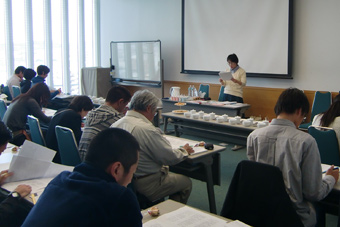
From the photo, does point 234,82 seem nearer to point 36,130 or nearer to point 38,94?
point 38,94

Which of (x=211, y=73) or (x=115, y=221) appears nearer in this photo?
(x=115, y=221)

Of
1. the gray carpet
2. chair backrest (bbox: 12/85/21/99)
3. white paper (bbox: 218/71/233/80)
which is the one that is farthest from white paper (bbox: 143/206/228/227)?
chair backrest (bbox: 12/85/21/99)

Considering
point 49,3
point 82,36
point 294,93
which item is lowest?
point 294,93

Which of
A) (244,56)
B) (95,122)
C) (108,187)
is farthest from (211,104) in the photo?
(108,187)

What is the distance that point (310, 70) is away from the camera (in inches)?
258

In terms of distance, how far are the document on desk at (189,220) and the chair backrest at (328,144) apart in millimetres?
1920

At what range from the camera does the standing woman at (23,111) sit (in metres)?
4.43

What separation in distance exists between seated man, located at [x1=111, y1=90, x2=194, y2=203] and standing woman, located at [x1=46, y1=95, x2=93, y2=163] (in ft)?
2.59

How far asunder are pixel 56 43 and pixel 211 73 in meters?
4.36

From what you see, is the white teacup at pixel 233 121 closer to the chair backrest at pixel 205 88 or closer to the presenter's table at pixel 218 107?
the presenter's table at pixel 218 107

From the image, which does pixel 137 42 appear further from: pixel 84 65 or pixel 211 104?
pixel 211 104

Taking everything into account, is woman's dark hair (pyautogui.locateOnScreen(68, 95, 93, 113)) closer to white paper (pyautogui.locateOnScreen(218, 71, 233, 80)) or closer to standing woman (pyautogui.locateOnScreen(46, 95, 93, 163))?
standing woman (pyautogui.locateOnScreen(46, 95, 93, 163))

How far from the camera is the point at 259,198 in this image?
2.03m

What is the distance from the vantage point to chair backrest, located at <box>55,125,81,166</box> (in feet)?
10.2
